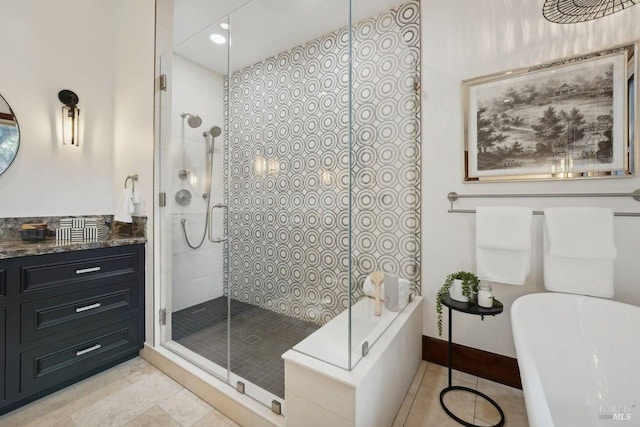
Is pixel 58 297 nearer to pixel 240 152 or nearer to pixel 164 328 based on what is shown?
pixel 164 328

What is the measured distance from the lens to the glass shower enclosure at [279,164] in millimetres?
1892

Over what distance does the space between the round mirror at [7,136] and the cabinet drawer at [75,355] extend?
1313mm

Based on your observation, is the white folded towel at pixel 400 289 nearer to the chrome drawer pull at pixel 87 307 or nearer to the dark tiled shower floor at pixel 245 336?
the dark tiled shower floor at pixel 245 336

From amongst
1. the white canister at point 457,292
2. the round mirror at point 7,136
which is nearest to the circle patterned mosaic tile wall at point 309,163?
the white canister at point 457,292

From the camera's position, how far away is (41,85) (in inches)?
81.7

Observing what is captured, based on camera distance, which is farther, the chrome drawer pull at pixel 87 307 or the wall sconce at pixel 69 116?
the wall sconce at pixel 69 116

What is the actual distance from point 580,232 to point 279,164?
72.5 inches

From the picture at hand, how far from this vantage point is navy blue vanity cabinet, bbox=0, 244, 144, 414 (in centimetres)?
153

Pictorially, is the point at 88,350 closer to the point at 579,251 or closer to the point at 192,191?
the point at 192,191

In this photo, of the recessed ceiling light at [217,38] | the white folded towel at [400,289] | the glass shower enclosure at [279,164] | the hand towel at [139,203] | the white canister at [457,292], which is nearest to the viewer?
the white canister at [457,292]

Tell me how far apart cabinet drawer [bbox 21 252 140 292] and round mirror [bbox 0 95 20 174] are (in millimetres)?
914

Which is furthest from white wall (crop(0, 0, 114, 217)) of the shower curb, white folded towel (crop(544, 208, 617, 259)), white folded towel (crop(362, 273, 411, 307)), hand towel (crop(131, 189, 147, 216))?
white folded towel (crop(544, 208, 617, 259))

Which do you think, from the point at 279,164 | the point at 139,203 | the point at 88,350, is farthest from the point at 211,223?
the point at 88,350

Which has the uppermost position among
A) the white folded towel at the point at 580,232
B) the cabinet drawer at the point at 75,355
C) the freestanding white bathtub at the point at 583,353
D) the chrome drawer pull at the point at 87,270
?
the white folded towel at the point at 580,232
